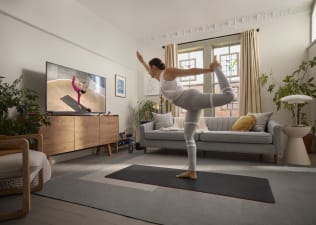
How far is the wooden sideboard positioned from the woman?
1512 millimetres

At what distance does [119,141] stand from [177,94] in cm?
258

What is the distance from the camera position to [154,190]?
5.96 ft

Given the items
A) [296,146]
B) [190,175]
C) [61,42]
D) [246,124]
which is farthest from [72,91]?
[296,146]

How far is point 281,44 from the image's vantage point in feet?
13.3

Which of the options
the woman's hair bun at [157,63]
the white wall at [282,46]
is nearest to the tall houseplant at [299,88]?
the white wall at [282,46]

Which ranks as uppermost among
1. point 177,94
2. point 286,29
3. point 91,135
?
point 286,29

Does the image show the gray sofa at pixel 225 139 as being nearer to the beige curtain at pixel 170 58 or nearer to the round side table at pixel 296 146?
the round side table at pixel 296 146

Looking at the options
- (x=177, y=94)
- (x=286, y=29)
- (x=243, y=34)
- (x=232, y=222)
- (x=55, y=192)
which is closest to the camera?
(x=232, y=222)

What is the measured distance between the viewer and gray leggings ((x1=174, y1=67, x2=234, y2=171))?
5.80ft

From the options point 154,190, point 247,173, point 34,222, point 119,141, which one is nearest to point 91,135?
point 119,141

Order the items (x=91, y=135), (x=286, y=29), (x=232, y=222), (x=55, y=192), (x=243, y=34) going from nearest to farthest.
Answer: (x=232, y=222) → (x=55, y=192) → (x=91, y=135) → (x=286, y=29) → (x=243, y=34)

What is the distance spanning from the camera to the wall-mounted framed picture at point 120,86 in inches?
178

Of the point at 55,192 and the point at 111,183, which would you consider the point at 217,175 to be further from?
the point at 55,192

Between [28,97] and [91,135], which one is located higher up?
[28,97]
